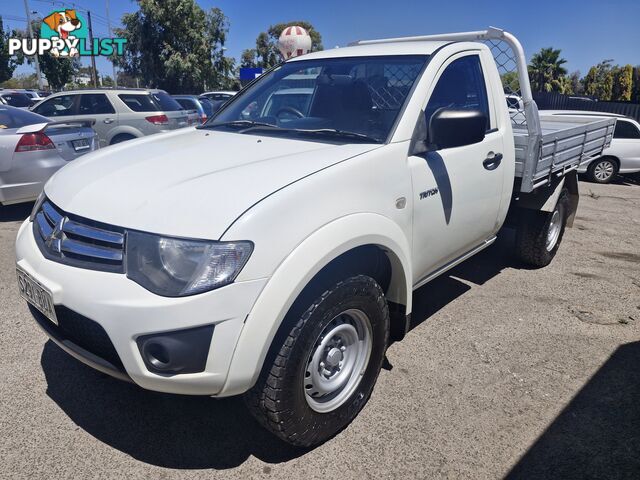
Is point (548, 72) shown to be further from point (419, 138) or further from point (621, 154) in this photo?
point (419, 138)

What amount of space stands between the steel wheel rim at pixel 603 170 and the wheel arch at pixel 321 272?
34.2 ft

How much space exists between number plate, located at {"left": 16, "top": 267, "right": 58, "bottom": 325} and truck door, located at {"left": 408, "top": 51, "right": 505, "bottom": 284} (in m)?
1.84

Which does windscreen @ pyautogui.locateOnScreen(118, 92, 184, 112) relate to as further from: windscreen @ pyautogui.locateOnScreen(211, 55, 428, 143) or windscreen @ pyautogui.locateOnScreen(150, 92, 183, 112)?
windscreen @ pyautogui.locateOnScreen(211, 55, 428, 143)

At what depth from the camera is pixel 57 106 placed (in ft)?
31.5

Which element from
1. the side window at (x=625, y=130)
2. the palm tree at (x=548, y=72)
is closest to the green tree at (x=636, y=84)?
the palm tree at (x=548, y=72)

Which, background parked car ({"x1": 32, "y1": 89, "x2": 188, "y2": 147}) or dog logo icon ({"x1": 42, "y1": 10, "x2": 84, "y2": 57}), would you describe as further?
dog logo icon ({"x1": 42, "y1": 10, "x2": 84, "y2": 57})

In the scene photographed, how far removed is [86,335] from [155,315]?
483mm

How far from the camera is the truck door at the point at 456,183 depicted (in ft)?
8.98

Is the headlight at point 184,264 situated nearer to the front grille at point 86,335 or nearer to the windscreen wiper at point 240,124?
the front grille at point 86,335

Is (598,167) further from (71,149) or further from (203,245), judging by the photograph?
(203,245)

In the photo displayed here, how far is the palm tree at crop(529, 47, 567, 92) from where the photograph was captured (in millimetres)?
44031

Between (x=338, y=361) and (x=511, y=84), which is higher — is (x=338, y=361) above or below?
below

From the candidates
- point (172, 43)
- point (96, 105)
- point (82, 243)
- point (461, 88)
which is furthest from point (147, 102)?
point (172, 43)

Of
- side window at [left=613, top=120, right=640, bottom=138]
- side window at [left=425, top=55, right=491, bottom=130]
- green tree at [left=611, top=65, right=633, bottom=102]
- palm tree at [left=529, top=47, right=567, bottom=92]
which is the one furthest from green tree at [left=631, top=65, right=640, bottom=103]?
side window at [left=425, top=55, right=491, bottom=130]
